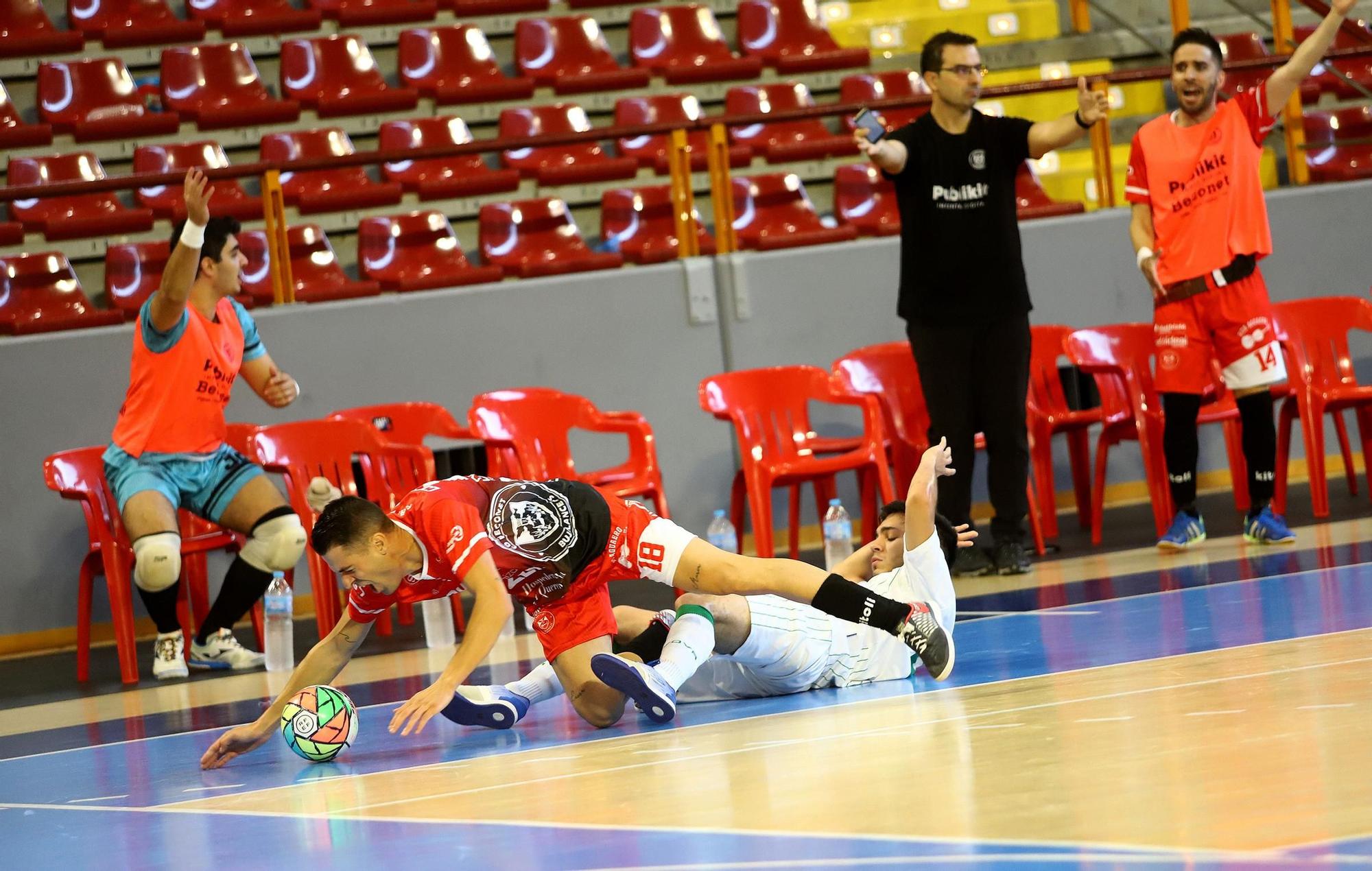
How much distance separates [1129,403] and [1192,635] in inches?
150

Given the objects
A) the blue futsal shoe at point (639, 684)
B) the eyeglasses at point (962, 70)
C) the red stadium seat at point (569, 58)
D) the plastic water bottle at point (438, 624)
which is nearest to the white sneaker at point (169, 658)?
the plastic water bottle at point (438, 624)

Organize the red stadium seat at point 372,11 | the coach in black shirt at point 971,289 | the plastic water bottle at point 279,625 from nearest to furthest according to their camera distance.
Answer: the plastic water bottle at point 279,625
the coach in black shirt at point 971,289
the red stadium seat at point 372,11

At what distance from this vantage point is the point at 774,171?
11.0 metres

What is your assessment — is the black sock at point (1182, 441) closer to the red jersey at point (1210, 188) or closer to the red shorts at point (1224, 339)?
the red shorts at point (1224, 339)

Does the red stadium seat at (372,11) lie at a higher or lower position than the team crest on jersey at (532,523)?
higher

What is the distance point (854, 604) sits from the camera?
4660 mm

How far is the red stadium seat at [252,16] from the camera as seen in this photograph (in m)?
11.3

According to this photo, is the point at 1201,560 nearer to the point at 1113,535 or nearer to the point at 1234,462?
the point at 1113,535

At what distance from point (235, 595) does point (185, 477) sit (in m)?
0.51

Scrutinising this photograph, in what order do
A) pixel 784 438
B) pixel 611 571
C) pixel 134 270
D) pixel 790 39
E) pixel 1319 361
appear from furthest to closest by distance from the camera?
pixel 790 39 < pixel 134 270 < pixel 1319 361 < pixel 784 438 < pixel 611 571

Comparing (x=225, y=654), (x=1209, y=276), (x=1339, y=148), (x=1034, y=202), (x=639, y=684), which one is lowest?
(x=225, y=654)

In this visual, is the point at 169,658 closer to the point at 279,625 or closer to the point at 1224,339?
the point at 279,625

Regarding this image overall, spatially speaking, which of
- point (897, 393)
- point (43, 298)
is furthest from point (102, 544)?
point (897, 393)

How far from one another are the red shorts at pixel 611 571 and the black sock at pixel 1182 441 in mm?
3220
